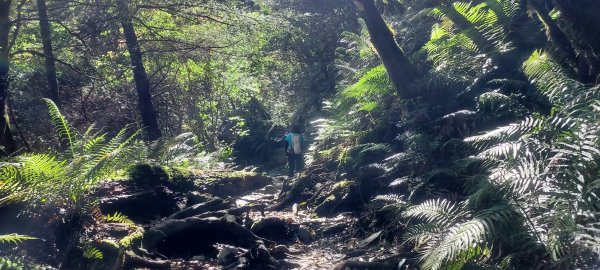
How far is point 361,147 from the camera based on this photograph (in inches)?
441

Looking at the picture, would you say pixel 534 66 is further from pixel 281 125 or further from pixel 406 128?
pixel 281 125

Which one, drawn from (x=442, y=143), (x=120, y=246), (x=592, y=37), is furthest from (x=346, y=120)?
(x=120, y=246)

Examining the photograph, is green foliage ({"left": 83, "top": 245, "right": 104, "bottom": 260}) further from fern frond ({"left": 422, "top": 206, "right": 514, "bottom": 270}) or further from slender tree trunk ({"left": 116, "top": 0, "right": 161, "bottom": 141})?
slender tree trunk ({"left": 116, "top": 0, "right": 161, "bottom": 141})

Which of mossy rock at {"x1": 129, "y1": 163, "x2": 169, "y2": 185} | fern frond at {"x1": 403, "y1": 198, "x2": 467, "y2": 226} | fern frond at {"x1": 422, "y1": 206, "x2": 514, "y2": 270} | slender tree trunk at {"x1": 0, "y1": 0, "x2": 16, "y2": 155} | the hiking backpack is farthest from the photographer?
the hiking backpack

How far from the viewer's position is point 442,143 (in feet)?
30.0

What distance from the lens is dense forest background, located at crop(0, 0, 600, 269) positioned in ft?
18.5

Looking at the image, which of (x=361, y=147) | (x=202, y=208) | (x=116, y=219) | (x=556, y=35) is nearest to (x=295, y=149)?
(x=361, y=147)

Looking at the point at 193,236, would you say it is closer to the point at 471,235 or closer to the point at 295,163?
the point at 471,235

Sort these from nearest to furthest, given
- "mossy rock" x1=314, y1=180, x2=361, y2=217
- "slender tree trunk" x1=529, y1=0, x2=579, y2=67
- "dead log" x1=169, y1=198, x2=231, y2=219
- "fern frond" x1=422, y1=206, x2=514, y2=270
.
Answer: "fern frond" x1=422, y1=206, x2=514, y2=270, "slender tree trunk" x1=529, y1=0, x2=579, y2=67, "dead log" x1=169, y1=198, x2=231, y2=219, "mossy rock" x1=314, y1=180, x2=361, y2=217

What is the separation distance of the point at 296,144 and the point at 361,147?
11.7 ft

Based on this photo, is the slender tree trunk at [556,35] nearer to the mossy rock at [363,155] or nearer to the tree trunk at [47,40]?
the mossy rock at [363,155]

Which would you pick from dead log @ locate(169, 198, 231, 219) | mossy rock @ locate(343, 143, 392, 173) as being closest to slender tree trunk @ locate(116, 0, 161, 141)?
dead log @ locate(169, 198, 231, 219)

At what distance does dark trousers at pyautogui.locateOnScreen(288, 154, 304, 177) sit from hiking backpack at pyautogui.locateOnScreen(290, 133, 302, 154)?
123 mm

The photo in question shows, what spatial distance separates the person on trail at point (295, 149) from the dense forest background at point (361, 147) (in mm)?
364
